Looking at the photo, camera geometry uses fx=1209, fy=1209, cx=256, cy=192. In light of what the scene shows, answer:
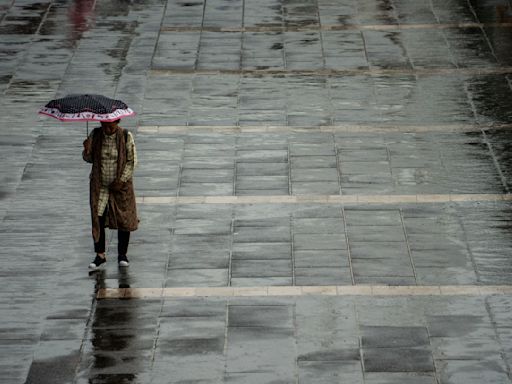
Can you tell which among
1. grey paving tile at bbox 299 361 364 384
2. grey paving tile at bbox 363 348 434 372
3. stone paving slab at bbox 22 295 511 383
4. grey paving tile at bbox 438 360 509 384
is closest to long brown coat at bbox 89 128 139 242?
stone paving slab at bbox 22 295 511 383

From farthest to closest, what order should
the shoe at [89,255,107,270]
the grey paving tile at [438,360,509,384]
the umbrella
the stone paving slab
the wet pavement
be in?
1. the shoe at [89,255,107,270]
2. the umbrella
3. the wet pavement
4. the stone paving slab
5. the grey paving tile at [438,360,509,384]

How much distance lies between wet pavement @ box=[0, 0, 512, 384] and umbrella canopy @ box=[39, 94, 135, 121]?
58.9 inches

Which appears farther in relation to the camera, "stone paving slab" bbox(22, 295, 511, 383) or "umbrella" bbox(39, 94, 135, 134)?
"umbrella" bbox(39, 94, 135, 134)

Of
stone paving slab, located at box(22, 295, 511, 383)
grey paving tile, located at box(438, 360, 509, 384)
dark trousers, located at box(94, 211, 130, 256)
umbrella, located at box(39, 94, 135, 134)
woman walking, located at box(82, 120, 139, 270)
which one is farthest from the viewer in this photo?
dark trousers, located at box(94, 211, 130, 256)

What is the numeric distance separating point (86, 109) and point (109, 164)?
1.88 feet

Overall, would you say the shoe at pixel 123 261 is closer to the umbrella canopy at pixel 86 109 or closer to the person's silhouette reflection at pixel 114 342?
the person's silhouette reflection at pixel 114 342

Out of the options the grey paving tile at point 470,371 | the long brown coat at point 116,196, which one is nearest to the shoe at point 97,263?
the long brown coat at point 116,196

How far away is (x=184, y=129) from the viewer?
50.0 feet

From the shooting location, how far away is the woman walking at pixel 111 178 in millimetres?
11508

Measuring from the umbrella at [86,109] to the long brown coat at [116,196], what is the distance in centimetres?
22

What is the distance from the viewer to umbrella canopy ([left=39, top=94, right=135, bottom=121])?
11.3 m

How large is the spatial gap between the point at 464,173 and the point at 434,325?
366 centimetres

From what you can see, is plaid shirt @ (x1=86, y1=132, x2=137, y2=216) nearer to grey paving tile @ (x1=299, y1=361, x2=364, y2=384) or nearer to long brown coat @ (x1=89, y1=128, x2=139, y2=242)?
long brown coat @ (x1=89, y1=128, x2=139, y2=242)

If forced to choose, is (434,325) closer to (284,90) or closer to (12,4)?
(284,90)
